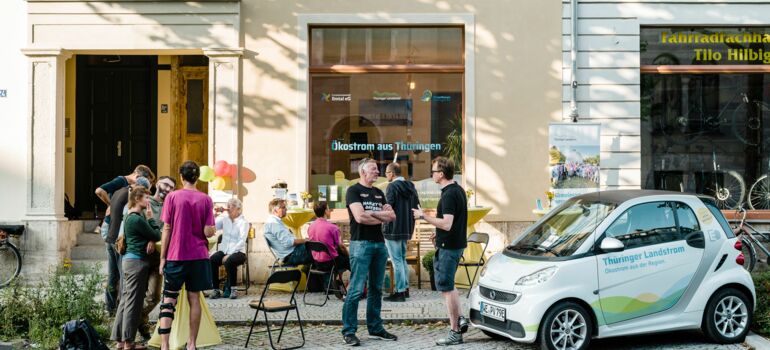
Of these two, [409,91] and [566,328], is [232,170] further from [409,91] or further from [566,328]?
[566,328]

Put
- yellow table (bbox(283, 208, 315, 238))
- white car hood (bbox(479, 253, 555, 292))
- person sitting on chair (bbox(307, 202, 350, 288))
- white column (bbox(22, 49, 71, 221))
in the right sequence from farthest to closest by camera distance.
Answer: white column (bbox(22, 49, 71, 221))
yellow table (bbox(283, 208, 315, 238))
person sitting on chair (bbox(307, 202, 350, 288))
white car hood (bbox(479, 253, 555, 292))

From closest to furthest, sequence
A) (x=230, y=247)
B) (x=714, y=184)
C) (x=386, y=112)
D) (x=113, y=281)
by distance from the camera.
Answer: (x=113, y=281)
(x=230, y=247)
(x=386, y=112)
(x=714, y=184)

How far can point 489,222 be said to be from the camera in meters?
13.9

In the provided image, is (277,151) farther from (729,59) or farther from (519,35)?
(729,59)

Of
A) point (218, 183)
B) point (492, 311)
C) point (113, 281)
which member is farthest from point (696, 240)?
point (218, 183)

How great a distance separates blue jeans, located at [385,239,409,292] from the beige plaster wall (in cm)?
260

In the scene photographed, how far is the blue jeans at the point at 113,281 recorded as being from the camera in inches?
409

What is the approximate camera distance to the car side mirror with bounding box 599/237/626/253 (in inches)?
332

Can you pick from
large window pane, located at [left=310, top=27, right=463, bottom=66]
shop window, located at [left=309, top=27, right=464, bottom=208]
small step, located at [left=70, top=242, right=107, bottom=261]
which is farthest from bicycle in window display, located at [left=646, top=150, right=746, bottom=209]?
small step, located at [left=70, top=242, right=107, bottom=261]

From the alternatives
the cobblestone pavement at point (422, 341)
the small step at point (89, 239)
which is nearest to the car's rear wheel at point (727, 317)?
the cobblestone pavement at point (422, 341)

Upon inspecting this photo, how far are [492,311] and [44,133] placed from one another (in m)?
8.37

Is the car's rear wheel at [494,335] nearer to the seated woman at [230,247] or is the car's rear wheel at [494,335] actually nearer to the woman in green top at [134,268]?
the woman in green top at [134,268]

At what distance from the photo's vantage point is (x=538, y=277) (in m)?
8.44

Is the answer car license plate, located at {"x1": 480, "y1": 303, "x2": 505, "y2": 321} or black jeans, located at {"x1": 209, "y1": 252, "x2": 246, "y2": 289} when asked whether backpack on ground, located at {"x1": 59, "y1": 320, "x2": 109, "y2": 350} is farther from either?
black jeans, located at {"x1": 209, "y1": 252, "x2": 246, "y2": 289}
